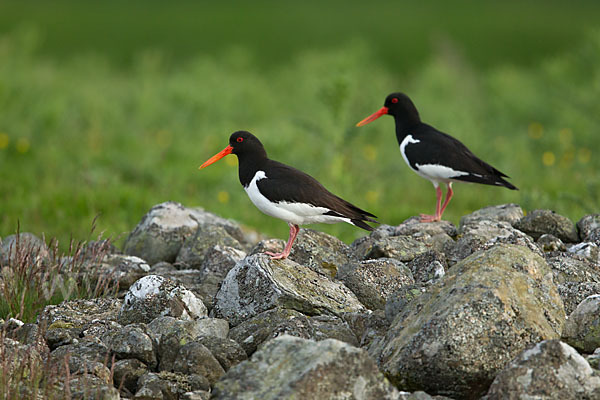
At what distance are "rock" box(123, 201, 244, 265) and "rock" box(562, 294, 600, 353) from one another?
11.6 ft

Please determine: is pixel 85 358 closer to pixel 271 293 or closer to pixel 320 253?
pixel 271 293

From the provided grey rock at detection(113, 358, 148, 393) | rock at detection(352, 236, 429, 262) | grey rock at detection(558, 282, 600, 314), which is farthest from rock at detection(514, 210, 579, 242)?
grey rock at detection(113, 358, 148, 393)

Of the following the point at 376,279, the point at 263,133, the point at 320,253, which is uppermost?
the point at 263,133

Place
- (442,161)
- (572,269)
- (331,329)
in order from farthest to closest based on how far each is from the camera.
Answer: (442,161) → (572,269) → (331,329)

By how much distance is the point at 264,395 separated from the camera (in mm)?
3732

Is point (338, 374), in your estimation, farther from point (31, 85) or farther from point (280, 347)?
point (31, 85)

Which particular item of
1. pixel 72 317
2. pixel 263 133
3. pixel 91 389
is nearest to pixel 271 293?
pixel 72 317

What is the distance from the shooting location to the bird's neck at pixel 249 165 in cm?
638

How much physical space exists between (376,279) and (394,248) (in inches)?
21.8

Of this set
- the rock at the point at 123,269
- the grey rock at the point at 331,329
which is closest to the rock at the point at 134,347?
the grey rock at the point at 331,329

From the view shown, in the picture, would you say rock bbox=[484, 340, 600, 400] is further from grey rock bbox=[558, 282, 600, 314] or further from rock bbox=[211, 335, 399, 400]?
grey rock bbox=[558, 282, 600, 314]

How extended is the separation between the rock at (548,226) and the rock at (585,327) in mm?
1805

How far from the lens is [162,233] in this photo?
7176 mm

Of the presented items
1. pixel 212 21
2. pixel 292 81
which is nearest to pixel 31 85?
pixel 292 81
